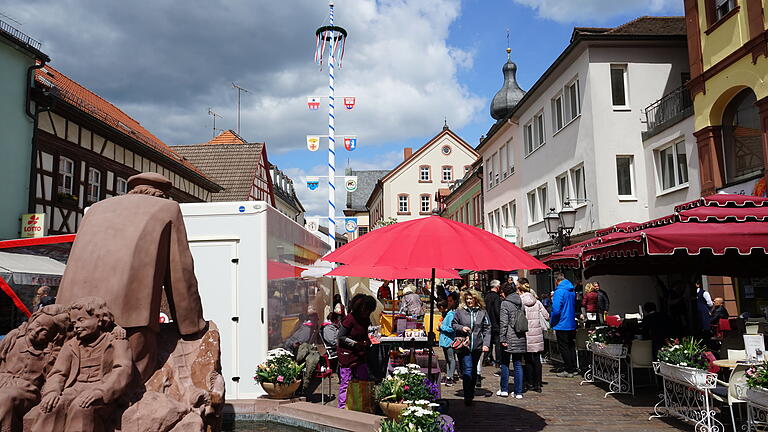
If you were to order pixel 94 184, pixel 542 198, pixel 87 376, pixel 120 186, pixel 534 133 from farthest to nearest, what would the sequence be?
pixel 534 133, pixel 542 198, pixel 120 186, pixel 94 184, pixel 87 376

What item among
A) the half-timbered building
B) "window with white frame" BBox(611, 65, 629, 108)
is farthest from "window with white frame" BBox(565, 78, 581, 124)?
the half-timbered building

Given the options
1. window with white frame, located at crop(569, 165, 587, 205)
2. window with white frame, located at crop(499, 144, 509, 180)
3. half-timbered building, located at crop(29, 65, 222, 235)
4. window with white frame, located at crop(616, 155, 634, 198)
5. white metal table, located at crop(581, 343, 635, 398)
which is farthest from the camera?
window with white frame, located at crop(499, 144, 509, 180)

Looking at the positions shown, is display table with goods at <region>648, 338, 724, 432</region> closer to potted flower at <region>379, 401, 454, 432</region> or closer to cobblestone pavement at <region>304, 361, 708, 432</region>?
cobblestone pavement at <region>304, 361, 708, 432</region>

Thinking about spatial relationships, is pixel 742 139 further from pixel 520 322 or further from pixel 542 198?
→ pixel 542 198

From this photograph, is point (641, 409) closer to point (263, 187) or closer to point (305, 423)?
point (305, 423)

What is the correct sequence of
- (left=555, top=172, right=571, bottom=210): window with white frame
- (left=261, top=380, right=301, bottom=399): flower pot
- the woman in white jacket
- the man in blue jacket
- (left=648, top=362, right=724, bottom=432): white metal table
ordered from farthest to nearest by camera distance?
(left=555, top=172, right=571, bottom=210): window with white frame → the man in blue jacket → the woman in white jacket → (left=261, top=380, right=301, bottom=399): flower pot → (left=648, top=362, right=724, bottom=432): white metal table

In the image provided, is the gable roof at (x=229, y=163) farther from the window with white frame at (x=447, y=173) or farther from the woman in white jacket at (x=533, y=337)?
the woman in white jacket at (x=533, y=337)

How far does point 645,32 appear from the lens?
19672mm

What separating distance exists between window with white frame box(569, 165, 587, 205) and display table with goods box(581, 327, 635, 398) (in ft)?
34.3

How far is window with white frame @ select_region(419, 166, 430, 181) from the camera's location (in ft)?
206

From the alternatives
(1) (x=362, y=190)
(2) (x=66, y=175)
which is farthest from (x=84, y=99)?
(1) (x=362, y=190)

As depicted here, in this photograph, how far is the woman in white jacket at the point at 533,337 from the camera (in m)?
9.81

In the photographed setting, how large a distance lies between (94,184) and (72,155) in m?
1.56

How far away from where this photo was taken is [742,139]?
46.7 feet
